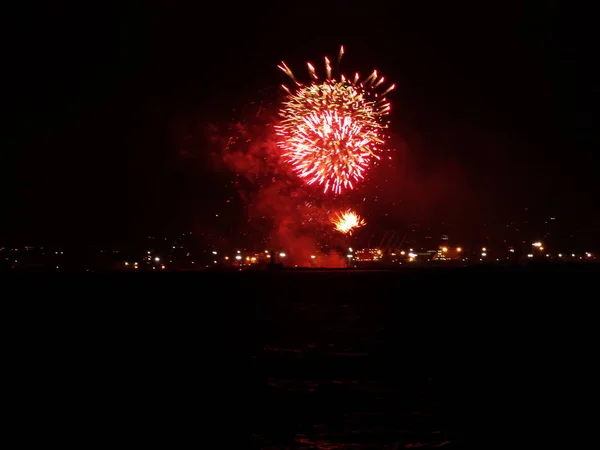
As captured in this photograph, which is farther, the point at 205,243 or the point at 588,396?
the point at 205,243

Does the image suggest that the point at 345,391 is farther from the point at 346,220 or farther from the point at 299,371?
the point at 346,220

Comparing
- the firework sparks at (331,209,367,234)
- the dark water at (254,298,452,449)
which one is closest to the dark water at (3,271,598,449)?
the dark water at (254,298,452,449)

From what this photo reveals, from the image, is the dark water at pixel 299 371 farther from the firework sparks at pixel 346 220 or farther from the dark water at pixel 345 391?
the firework sparks at pixel 346 220

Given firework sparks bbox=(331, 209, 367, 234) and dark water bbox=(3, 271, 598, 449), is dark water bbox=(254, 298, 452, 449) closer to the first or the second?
dark water bbox=(3, 271, 598, 449)

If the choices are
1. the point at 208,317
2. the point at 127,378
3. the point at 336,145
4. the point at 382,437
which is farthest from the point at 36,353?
the point at 336,145

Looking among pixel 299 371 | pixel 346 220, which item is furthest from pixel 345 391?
pixel 346 220

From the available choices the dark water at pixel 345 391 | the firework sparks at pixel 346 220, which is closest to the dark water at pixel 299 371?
the dark water at pixel 345 391

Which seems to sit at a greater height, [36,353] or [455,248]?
[455,248]

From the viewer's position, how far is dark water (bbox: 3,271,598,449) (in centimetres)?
845

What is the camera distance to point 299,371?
11734 mm

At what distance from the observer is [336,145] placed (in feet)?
116

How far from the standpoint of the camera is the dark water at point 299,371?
8.45 metres

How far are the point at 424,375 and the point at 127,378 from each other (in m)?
4.54

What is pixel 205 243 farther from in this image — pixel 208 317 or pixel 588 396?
pixel 588 396
